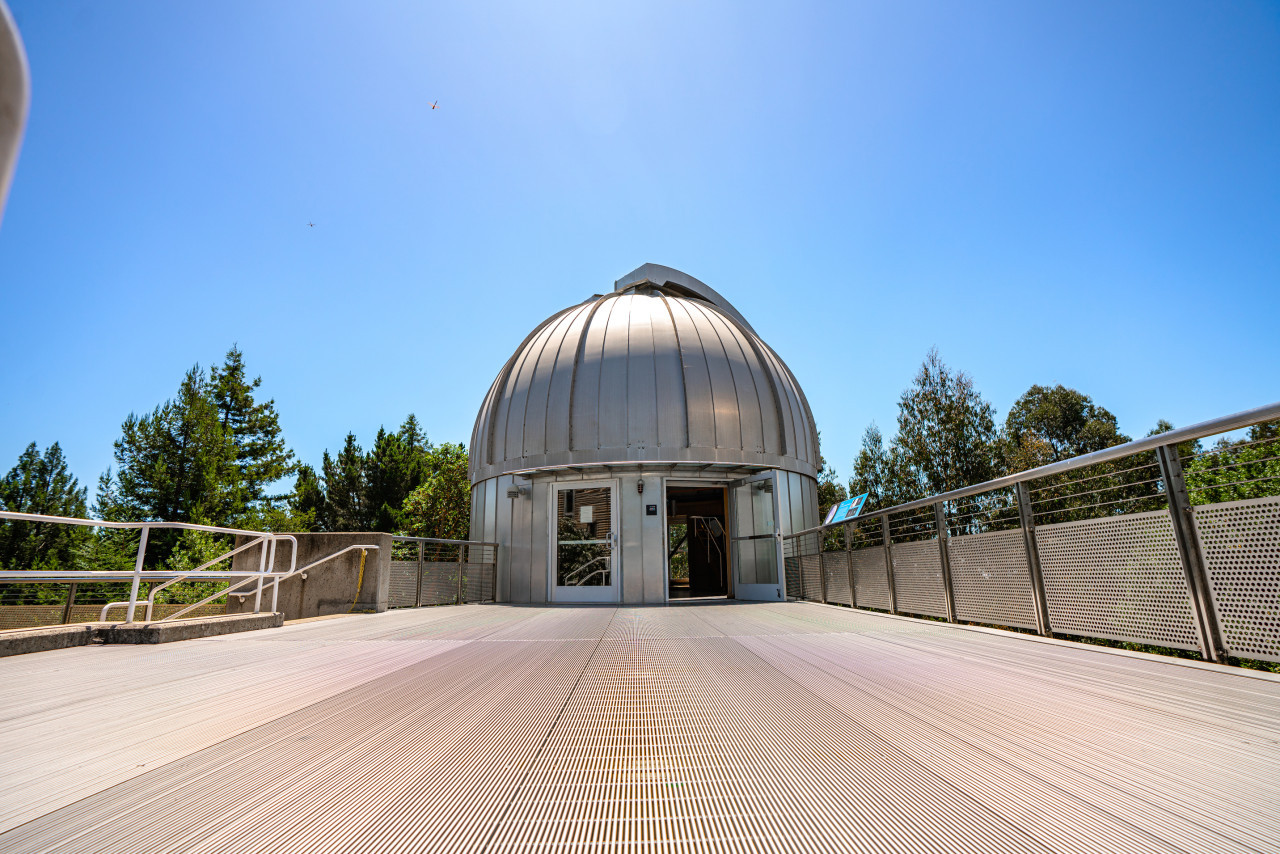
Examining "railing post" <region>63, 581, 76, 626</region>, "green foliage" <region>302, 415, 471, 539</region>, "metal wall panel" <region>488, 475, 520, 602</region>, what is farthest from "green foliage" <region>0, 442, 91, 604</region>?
"metal wall panel" <region>488, 475, 520, 602</region>

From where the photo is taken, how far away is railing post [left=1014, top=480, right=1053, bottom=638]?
397cm

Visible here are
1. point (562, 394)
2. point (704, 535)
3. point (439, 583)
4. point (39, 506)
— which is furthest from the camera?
point (39, 506)

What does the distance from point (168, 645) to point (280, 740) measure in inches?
150

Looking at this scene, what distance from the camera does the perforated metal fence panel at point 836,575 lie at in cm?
822

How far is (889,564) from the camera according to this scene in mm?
6633

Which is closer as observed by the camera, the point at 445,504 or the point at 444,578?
the point at 444,578

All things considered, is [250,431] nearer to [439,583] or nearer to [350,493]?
[350,493]

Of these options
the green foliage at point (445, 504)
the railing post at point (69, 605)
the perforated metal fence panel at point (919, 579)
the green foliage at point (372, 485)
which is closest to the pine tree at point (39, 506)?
the green foliage at point (372, 485)

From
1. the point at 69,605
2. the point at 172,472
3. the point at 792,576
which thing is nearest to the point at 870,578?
the point at 792,576

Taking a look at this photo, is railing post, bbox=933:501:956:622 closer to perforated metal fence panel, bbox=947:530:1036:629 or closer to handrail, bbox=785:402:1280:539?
perforated metal fence panel, bbox=947:530:1036:629

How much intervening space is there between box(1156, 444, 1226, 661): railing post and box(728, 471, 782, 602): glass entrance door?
329 inches

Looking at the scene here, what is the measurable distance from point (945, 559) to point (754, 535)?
22.6 feet

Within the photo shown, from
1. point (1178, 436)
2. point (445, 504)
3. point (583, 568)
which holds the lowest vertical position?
point (583, 568)

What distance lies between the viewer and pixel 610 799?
51.6 inches
